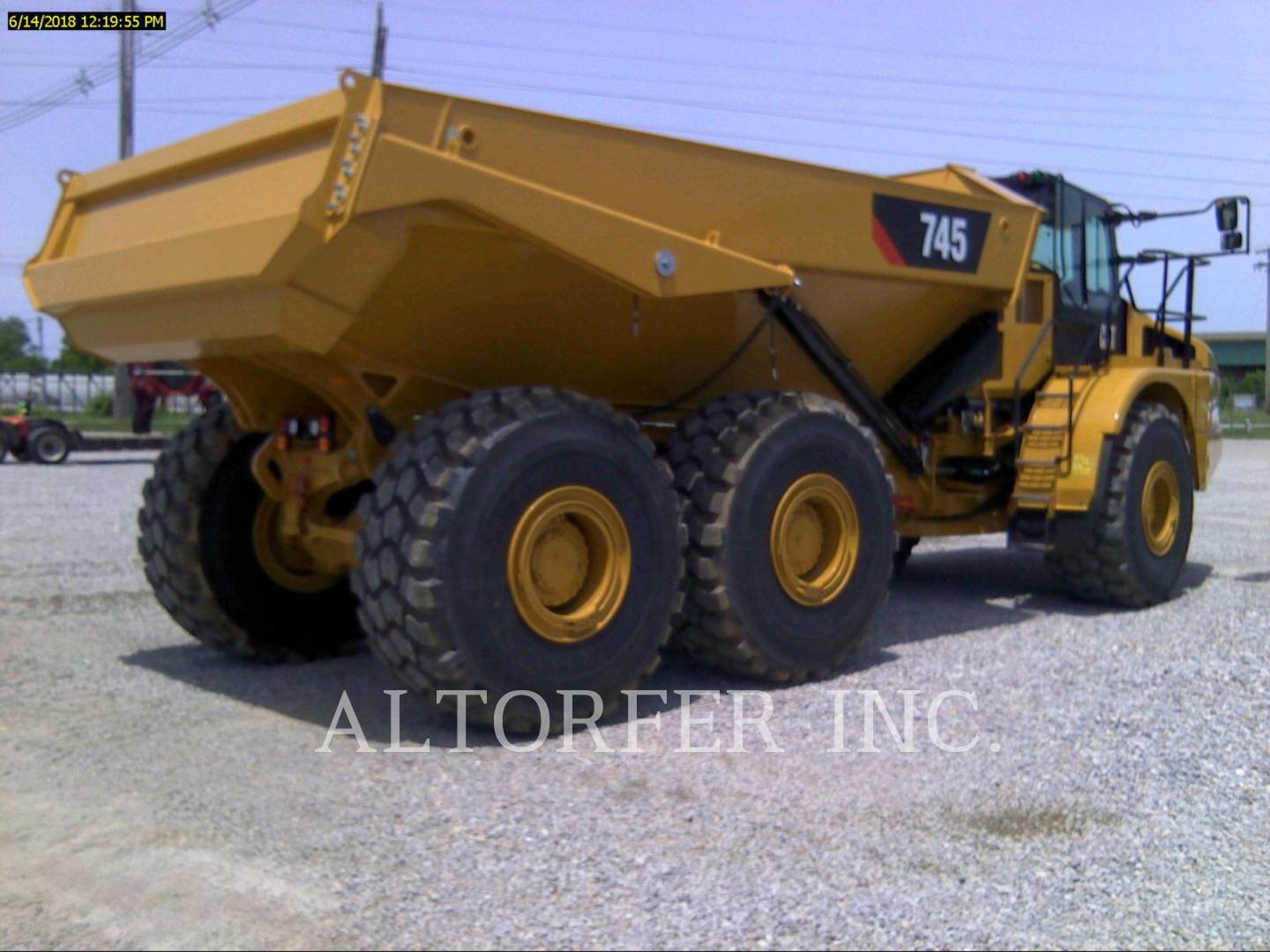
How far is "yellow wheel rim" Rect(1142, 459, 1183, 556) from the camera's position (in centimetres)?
765

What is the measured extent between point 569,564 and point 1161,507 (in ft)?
15.0

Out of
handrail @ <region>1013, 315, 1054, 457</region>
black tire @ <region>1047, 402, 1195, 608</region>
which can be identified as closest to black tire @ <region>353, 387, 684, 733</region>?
handrail @ <region>1013, 315, 1054, 457</region>

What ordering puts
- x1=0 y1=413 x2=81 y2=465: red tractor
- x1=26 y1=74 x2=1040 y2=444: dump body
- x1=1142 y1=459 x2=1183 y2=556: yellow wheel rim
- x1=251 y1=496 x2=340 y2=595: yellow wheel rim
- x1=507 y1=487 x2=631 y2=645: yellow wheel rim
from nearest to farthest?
x1=26 y1=74 x2=1040 y2=444: dump body
x1=507 y1=487 x2=631 y2=645: yellow wheel rim
x1=251 y1=496 x2=340 y2=595: yellow wheel rim
x1=1142 y1=459 x2=1183 y2=556: yellow wheel rim
x1=0 y1=413 x2=81 y2=465: red tractor

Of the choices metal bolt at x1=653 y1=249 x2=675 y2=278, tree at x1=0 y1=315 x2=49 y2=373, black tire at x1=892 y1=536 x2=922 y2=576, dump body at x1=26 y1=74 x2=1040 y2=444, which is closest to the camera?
→ dump body at x1=26 y1=74 x2=1040 y2=444

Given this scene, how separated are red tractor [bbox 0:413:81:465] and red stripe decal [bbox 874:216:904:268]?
58.4 ft

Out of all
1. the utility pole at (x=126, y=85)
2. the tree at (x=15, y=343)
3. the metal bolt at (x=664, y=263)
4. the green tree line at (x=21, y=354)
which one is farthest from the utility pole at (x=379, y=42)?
the tree at (x=15, y=343)

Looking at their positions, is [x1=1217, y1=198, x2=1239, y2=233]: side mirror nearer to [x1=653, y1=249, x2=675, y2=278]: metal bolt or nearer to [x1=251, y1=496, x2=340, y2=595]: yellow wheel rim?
[x1=653, y1=249, x2=675, y2=278]: metal bolt

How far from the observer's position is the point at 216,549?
5.99 m

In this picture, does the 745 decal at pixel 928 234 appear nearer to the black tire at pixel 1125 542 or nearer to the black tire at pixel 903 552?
the black tire at pixel 1125 542

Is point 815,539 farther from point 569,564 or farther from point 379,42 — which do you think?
point 379,42

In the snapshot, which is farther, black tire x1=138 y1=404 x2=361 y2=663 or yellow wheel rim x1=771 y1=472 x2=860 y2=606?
black tire x1=138 y1=404 x2=361 y2=663

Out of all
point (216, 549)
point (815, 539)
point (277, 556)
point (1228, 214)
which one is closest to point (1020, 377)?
point (1228, 214)

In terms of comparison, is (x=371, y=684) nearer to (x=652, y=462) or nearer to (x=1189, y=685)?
(x=652, y=462)

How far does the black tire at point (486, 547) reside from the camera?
4.58 m
